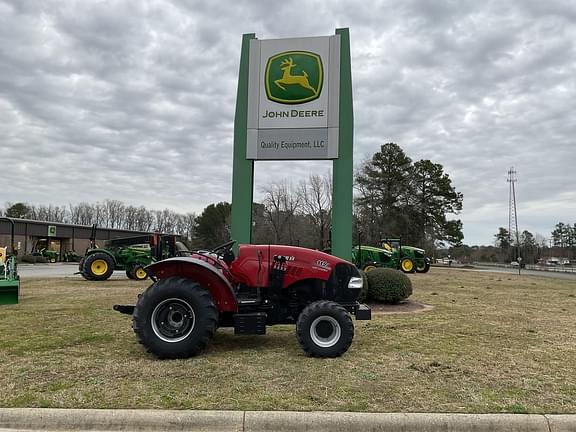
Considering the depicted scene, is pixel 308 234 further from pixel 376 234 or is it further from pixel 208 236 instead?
pixel 208 236

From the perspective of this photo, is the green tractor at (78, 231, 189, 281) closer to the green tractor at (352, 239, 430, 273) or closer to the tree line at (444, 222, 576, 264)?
the green tractor at (352, 239, 430, 273)

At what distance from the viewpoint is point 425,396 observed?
435 cm

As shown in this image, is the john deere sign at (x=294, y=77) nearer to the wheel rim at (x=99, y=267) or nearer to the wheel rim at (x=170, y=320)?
the wheel rim at (x=170, y=320)

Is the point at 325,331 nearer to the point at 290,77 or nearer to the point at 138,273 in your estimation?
the point at 290,77

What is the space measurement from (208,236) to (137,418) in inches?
2864

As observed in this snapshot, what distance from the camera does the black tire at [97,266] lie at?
66.3 ft

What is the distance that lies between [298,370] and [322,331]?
2.50ft

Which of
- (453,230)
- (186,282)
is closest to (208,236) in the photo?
(453,230)

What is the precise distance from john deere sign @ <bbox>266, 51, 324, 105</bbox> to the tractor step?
700 cm

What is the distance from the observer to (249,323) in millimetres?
5887

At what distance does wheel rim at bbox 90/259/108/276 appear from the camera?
20.3 meters

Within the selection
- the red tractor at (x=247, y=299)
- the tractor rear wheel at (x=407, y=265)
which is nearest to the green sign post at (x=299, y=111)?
the red tractor at (x=247, y=299)

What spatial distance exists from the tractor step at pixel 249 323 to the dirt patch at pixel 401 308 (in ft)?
15.7

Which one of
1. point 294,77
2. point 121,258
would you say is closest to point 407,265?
point 121,258
